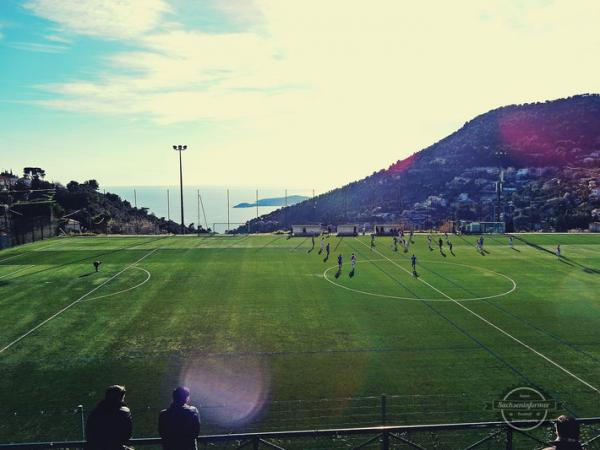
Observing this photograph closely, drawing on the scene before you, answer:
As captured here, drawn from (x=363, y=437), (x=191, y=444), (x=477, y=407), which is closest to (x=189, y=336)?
(x=363, y=437)

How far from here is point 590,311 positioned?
2745 cm

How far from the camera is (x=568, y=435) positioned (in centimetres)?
663

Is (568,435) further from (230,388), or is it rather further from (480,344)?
(480,344)

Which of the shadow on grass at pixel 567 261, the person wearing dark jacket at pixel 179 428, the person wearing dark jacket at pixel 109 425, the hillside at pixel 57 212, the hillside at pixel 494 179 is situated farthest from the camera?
the hillside at pixel 494 179

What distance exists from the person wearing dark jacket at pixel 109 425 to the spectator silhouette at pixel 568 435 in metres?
6.29

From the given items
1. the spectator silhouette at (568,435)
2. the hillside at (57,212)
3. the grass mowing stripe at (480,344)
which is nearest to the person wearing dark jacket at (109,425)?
the spectator silhouette at (568,435)

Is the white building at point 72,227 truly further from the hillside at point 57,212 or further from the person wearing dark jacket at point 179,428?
the person wearing dark jacket at point 179,428

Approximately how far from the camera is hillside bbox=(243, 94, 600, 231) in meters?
103

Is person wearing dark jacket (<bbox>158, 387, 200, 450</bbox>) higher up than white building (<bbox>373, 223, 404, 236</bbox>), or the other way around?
white building (<bbox>373, 223, 404, 236</bbox>)

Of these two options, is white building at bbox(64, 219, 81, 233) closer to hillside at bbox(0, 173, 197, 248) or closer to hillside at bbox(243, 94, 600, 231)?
hillside at bbox(0, 173, 197, 248)

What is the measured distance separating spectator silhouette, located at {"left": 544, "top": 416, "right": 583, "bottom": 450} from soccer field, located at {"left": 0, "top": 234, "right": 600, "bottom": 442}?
8777mm

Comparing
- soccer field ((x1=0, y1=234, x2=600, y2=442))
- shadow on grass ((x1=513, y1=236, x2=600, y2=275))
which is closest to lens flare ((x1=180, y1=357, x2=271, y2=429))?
soccer field ((x1=0, y1=234, x2=600, y2=442))

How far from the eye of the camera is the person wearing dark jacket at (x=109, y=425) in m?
7.04

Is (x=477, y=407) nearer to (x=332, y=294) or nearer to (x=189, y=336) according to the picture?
(x=189, y=336)
